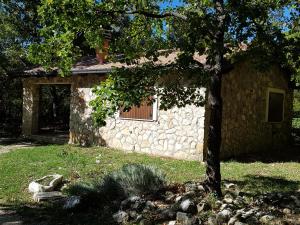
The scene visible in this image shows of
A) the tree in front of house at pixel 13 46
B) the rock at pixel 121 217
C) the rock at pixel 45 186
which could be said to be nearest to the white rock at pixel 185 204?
the rock at pixel 121 217

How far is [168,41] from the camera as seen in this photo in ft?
23.3

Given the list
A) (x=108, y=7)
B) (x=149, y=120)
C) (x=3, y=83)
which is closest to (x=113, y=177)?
(x=108, y=7)

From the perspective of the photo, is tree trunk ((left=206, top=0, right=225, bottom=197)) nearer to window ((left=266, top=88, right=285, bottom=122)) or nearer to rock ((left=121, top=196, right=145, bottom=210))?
rock ((left=121, top=196, right=145, bottom=210))

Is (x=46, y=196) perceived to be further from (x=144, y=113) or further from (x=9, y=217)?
→ (x=144, y=113)

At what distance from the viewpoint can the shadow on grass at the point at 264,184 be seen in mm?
7909

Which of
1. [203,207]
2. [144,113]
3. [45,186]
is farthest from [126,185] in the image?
[144,113]

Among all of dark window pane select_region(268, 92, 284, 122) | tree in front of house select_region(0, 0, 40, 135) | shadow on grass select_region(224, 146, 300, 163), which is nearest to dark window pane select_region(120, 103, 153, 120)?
shadow on grass select_region(224, 146, 300, 163)

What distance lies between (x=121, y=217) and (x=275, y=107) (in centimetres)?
1106

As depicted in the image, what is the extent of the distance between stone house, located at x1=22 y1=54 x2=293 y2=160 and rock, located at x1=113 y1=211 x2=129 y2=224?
575 cm

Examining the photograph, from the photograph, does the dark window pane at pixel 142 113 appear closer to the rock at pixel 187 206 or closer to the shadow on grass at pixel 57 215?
the shadow on grass at pixel 57 215

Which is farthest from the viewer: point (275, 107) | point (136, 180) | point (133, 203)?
point (275, 107)

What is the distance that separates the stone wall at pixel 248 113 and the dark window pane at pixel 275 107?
253 millimetres

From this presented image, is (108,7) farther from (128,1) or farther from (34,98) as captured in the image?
(34,98)

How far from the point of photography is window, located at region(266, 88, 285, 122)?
50.2 feet
